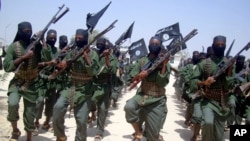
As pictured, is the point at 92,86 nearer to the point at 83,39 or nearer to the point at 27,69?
the point at 83,39

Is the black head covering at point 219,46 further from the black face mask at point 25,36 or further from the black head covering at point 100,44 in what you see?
the black face mask at point 25,36

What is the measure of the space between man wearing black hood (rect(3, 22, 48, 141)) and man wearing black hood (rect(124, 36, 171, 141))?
6.05ft

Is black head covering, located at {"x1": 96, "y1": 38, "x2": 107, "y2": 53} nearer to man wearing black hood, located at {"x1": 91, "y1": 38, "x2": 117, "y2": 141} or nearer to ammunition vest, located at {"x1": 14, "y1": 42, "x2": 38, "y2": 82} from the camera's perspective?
man wearing black hood, located at {"x1": 91, "y1": 38, "x2": 117, "y2": 141}

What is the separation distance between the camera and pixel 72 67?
6387 mm

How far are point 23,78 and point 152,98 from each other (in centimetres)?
247

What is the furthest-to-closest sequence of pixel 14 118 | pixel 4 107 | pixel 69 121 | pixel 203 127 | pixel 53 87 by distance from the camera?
pixel 4 107 → pixel 69 121 → pixel 53 87 → pixel 14 118 → pixel 203 127

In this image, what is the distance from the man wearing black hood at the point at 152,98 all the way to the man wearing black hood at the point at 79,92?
0.86 meters

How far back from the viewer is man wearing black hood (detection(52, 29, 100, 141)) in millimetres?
5957

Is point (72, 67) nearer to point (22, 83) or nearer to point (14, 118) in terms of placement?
point (22, 83)

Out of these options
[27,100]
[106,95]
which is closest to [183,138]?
[106,95]

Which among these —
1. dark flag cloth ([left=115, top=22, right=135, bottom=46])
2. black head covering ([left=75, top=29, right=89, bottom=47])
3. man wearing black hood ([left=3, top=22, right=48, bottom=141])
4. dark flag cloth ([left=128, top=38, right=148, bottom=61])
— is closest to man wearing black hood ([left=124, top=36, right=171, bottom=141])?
black head covering ([left=75, top=29, right=89, bottom=47])

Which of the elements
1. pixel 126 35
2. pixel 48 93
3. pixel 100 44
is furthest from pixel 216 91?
Answer: pixel 126 35

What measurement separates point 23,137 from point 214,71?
4.10 meters

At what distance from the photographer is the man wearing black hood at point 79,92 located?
19.5 feet
